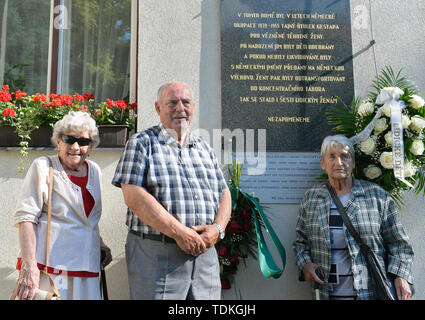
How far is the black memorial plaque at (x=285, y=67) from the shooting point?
368 cm

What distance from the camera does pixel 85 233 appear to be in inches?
97.3

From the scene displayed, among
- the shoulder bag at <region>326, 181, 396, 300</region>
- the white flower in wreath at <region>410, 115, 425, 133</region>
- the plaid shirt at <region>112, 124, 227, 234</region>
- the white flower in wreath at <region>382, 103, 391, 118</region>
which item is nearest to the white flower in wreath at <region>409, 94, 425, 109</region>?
the white flower in wreath at <region>410, 115, 425, 133</region>

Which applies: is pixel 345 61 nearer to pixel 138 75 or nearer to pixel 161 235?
pixel 138 75

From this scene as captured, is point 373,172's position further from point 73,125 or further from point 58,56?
point 58,56

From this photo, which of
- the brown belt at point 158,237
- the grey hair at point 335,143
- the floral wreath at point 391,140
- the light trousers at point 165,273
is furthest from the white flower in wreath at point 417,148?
the brown belt at point 158,237

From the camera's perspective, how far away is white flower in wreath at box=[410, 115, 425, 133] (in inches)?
126

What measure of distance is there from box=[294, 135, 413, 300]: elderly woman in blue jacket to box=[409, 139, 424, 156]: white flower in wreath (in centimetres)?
51

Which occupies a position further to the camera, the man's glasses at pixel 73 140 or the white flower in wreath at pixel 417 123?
the white flower in wreath at pixel 417 123

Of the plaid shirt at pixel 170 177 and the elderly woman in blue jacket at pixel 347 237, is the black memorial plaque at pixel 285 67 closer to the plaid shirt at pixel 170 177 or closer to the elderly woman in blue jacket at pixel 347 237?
the elderly woman in blue jacket at pixel 347 237

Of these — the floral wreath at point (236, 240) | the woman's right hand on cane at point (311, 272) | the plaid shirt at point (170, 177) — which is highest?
the plaid shirt at point (170, 177)

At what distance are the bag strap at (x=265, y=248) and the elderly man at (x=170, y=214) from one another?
0.60 metres

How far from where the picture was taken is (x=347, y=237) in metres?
2.80

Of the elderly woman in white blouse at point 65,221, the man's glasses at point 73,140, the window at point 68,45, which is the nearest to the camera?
the elderly woman in white blouse at point 65,221
